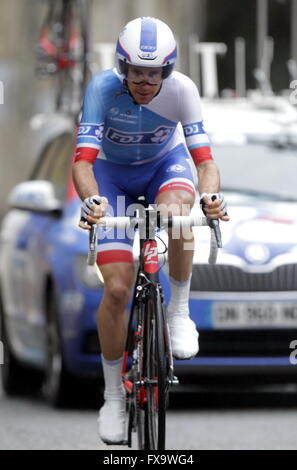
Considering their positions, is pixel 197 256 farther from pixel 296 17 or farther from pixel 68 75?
pixel 296 17

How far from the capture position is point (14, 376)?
13.4m

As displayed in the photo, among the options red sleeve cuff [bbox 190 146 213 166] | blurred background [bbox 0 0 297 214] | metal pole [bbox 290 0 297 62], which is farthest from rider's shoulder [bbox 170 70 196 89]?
blurred background [bbox 0 0 297 214]

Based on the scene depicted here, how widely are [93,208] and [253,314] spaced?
3689 mm

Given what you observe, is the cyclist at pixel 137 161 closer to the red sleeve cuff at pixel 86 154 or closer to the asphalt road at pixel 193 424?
the red sleeve cuff at pixel 86 154

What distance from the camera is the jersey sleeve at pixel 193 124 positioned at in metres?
8.00

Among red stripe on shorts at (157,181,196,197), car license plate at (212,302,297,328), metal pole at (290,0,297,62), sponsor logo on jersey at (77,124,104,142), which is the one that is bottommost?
car license plate at (212,302,297,328)

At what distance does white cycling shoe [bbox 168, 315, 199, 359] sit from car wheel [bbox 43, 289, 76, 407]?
322 cm

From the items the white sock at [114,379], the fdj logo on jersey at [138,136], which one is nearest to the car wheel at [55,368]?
the white sock at [114,379]

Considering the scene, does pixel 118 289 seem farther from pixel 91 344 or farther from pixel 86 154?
pixel 91 344

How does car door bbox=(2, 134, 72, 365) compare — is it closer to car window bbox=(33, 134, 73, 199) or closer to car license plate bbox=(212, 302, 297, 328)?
car window bbox=(33, 134, 73, 199)

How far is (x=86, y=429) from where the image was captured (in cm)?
1062

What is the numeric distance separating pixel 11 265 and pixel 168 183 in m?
5.00

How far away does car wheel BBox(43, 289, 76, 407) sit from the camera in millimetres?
11492

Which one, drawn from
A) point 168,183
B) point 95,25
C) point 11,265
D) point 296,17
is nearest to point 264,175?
point 11,265
